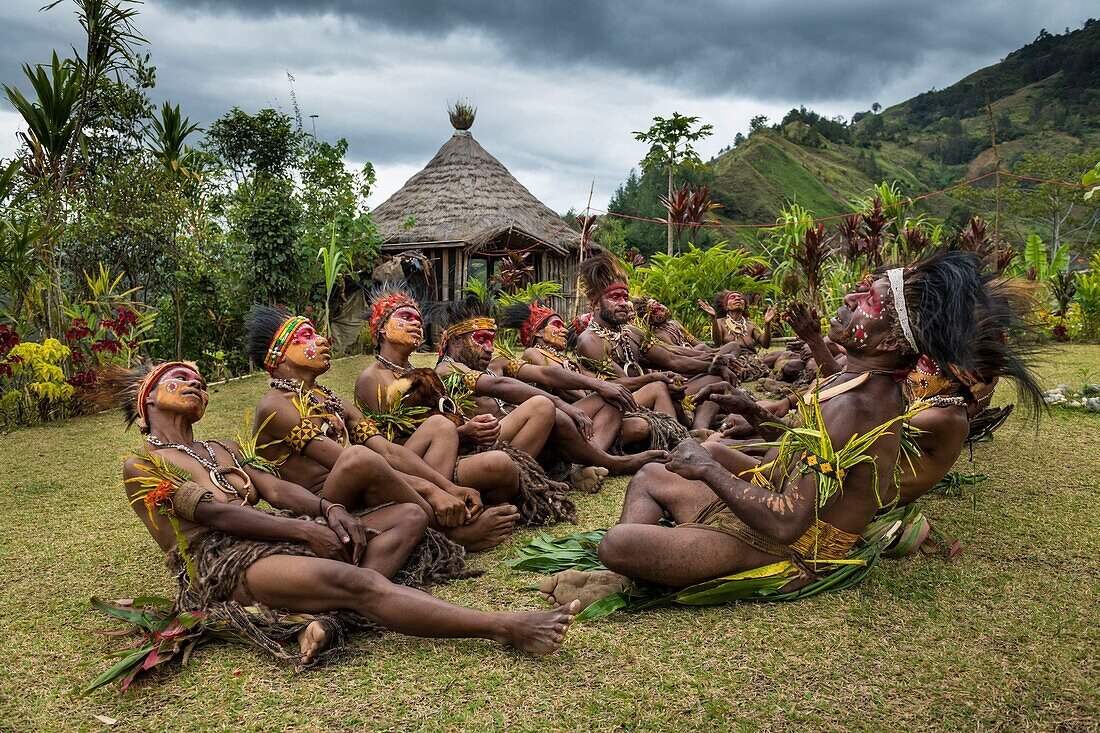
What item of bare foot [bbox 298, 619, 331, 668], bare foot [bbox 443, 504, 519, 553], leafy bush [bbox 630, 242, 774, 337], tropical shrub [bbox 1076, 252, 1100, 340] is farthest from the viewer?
tropical shrub [bbox 1076, 252, 1100, 340]

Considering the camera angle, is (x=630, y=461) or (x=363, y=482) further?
(x=630, y=461)

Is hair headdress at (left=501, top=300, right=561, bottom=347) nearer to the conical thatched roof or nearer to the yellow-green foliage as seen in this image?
the yellow-green foliage

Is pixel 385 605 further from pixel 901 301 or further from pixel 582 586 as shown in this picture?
pixel 901 301

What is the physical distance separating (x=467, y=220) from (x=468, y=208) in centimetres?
62

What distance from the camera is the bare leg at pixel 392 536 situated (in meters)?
3.38

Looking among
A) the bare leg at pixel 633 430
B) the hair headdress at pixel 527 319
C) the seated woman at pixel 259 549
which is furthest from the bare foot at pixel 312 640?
the hair headdress at pixel 527 319

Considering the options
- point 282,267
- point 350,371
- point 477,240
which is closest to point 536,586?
point 350,371

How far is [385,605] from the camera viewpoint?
9.41 feet

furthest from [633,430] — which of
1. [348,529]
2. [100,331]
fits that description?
[100,331]

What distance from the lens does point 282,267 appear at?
1238 centimetres

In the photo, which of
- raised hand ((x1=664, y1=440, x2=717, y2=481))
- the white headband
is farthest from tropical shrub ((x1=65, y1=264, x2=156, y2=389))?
the white headband

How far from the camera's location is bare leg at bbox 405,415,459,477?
424 centimetres

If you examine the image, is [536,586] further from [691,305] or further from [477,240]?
→ [477,240]

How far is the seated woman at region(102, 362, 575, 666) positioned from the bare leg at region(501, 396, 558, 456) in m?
1.46
